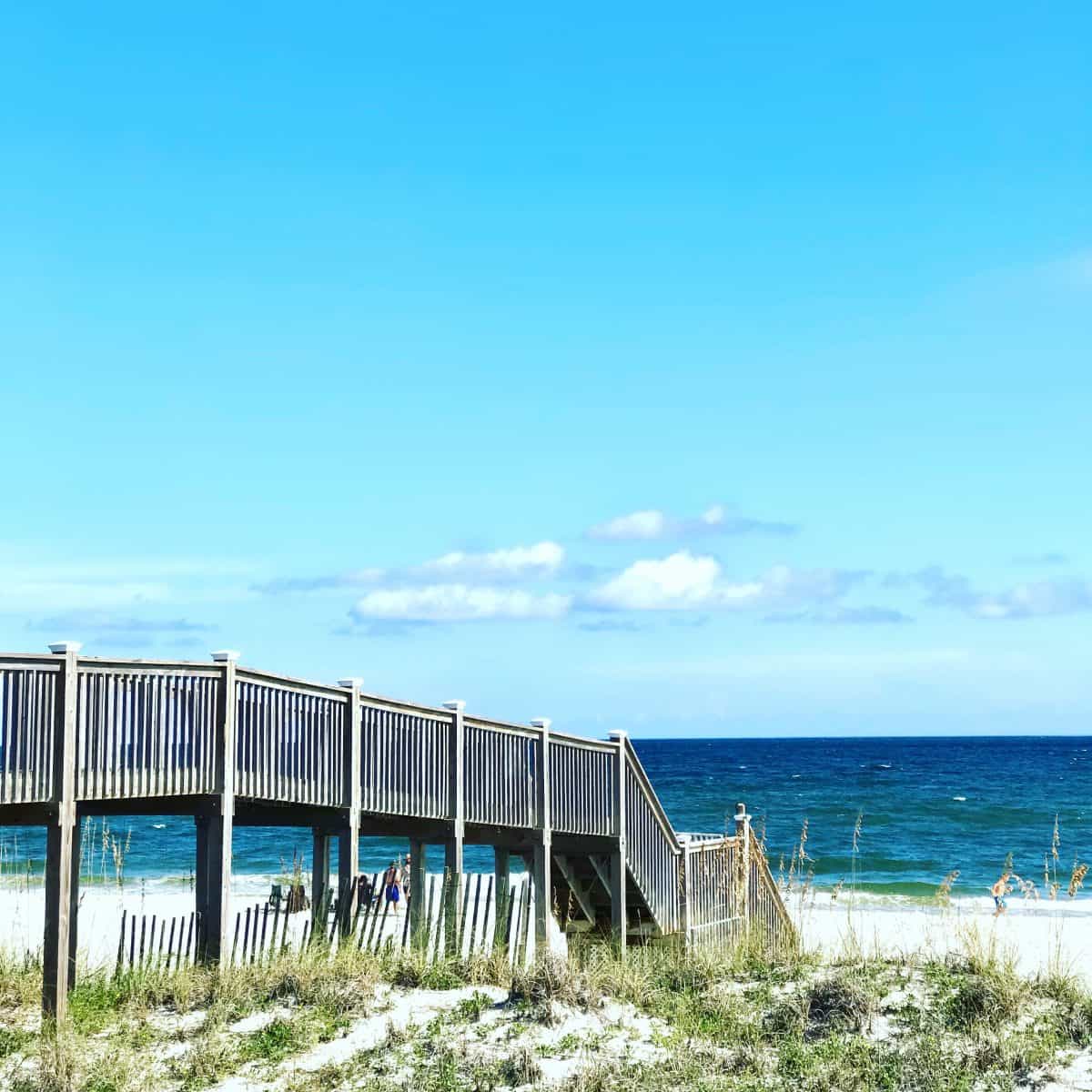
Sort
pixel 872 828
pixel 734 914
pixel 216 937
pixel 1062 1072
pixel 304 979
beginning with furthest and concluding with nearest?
pixel 872 828
pixel 734 914
pixel 216 937
pixel 304 979
pixel 1062 1072

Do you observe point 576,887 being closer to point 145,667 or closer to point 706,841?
point 706,841

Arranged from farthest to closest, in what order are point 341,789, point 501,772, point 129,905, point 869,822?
point 869,822, point 129,905, point 501,772, point 341,789

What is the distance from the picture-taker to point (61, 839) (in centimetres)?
1176

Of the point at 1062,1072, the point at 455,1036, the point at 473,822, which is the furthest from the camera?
the point at 473,822

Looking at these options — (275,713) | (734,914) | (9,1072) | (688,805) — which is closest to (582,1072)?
(9,1072)

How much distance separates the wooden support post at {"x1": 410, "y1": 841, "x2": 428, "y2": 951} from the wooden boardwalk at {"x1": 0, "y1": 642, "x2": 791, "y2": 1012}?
0.05 meters

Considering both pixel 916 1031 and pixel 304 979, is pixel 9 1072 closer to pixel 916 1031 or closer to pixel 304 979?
pixel 304 979

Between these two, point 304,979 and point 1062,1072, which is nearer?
point 1062,1072

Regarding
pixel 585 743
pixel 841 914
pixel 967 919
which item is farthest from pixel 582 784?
pixel 841 914

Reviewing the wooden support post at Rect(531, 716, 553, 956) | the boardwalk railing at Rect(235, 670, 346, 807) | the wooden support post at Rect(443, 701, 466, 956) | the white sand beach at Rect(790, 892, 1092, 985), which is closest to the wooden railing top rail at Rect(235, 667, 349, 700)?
the boardwalk railing at Rect(235, 670, 346, 807)

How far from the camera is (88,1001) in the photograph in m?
11.9

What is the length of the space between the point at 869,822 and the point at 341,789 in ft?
177

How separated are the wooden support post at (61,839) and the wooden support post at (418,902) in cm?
344

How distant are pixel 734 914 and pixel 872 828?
4385 cm
